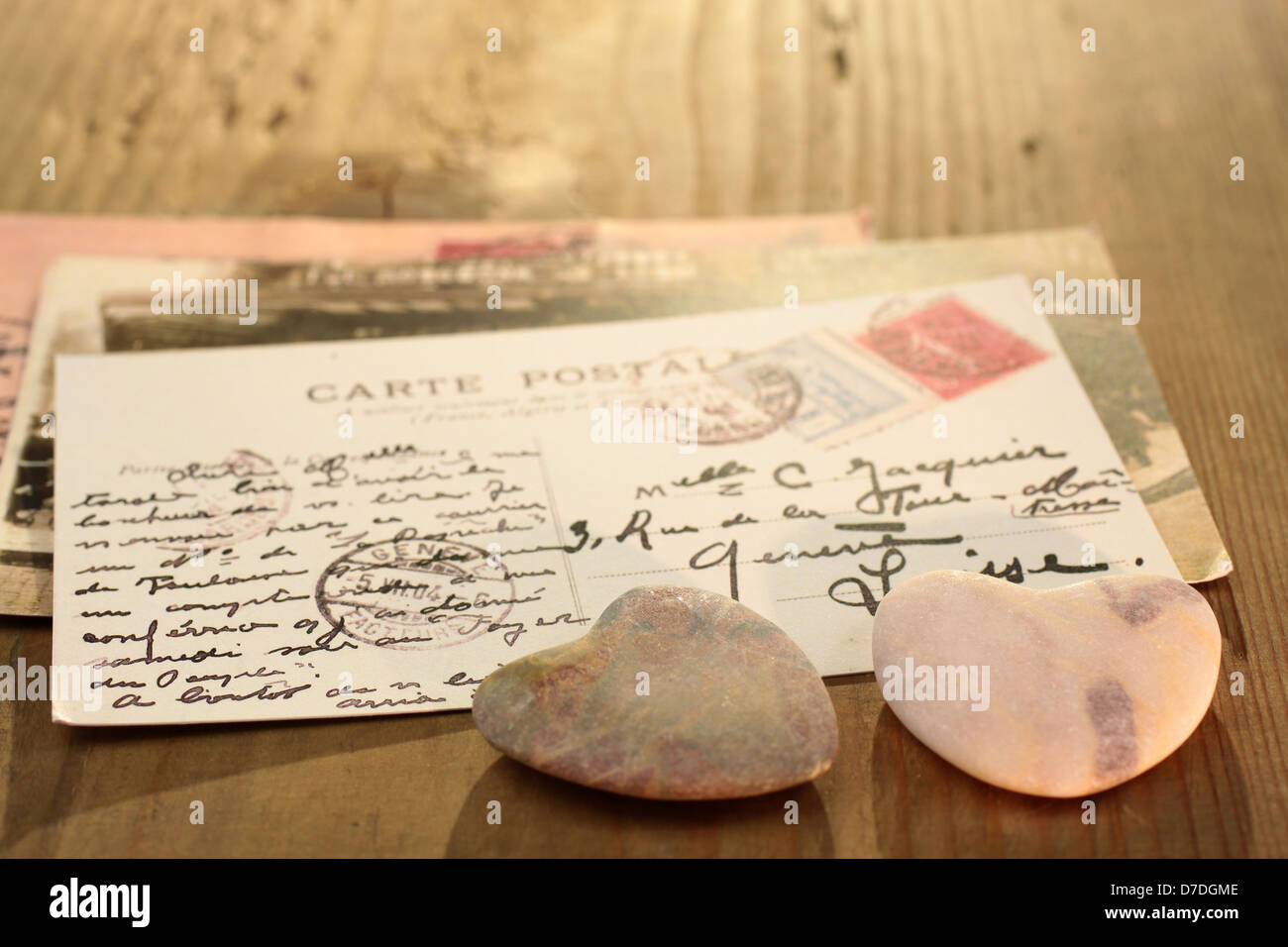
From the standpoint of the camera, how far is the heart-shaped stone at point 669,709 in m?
0.52

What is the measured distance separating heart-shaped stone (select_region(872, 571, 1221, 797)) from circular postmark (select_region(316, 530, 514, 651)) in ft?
0.73

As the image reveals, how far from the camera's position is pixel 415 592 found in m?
0.65

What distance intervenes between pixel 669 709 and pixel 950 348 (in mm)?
416

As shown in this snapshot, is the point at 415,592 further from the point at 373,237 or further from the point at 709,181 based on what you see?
the point at 709,181

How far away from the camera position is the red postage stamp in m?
0.81

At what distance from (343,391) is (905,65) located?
0.69 metres

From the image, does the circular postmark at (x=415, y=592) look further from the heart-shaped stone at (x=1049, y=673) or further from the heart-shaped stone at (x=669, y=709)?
the heart-shaped stone at (x=1049, y=673)
